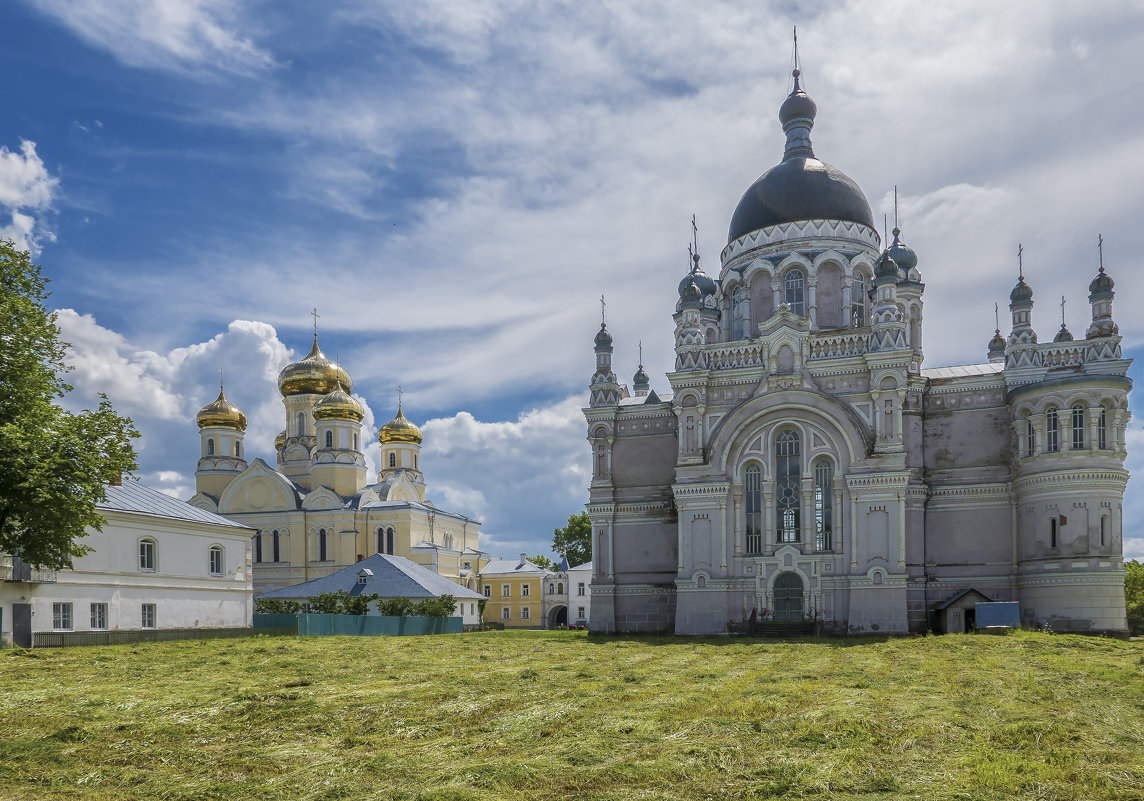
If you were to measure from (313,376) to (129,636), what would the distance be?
40.3m

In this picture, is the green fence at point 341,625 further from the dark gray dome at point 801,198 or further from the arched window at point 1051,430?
the arched window at point 1051,430

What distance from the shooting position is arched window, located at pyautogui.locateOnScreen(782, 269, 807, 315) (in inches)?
1639

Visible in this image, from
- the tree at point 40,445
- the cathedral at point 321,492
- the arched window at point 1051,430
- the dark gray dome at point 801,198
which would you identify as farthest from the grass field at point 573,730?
the cathedral at point 321,492

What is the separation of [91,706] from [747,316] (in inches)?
1289

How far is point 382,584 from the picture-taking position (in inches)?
1727

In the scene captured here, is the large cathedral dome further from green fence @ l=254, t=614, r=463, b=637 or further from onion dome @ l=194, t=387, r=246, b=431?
onion dome @ l=194, t=387, r=246, b=431

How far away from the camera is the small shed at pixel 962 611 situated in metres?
34.6

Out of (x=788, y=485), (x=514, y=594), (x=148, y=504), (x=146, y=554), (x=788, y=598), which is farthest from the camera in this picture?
(x=514, y=594)

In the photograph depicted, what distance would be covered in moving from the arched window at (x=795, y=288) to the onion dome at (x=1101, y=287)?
36.2 ft

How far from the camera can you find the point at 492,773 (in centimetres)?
998

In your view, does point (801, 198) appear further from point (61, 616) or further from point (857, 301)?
point (61, 616)

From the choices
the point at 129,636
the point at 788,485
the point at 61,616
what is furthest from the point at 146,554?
the point at 788,485

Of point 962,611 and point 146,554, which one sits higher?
point 146,554

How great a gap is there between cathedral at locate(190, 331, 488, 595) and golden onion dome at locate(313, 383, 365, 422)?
0.23ft
